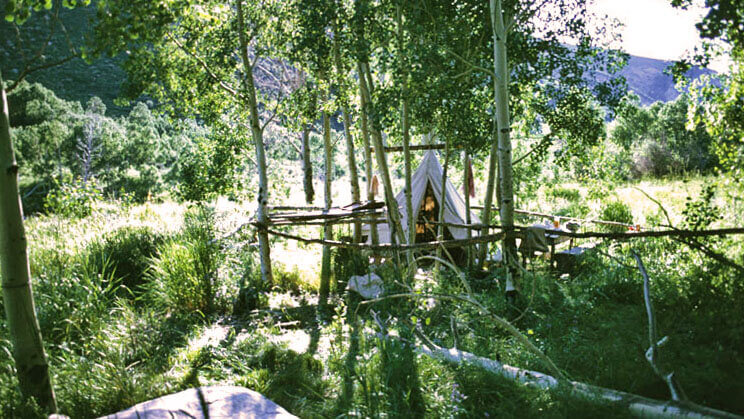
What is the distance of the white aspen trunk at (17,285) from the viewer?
2264 mm

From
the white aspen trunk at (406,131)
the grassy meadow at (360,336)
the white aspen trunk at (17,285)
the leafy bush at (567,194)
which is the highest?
the white aspen trunk at (406,131)

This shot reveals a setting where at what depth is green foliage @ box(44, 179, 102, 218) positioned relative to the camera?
892 cm

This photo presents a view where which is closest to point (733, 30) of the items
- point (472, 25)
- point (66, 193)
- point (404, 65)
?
point (404, 65)

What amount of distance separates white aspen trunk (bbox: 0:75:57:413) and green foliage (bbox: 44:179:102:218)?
7.34 m

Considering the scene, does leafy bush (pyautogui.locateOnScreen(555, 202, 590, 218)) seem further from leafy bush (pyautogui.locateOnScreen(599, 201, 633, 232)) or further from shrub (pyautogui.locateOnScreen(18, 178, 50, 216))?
shrub (pyautogui.locateOnScreen(18, 178, 50, 216))

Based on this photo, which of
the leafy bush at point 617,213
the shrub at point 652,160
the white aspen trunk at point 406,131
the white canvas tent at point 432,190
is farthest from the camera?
the shrub at point 652,160

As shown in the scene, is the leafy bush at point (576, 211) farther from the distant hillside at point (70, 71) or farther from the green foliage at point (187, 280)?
the distant hillside at point (70, 71)

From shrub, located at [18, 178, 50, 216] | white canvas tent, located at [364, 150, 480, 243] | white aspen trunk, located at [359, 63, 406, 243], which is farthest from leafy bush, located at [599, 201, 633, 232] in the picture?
shrub, located at [18, 178, 50, 216]

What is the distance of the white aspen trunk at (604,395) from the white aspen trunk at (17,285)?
258 centimetres

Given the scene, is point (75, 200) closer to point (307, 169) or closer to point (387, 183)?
point (307, 169)

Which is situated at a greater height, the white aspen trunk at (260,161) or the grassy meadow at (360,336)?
the white aspen trunk at (260,161)

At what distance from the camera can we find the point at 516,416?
2643 mm

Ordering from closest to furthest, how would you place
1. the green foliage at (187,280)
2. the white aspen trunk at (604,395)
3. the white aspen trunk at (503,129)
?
1. the white aspen trunk at (604,395)
2. the white aspen trunk at (503,129)
3. the green foliage at (187,280)

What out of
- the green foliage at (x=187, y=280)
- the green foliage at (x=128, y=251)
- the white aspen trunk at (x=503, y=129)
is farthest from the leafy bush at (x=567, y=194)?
the green foliage at (x=187, y=280)
